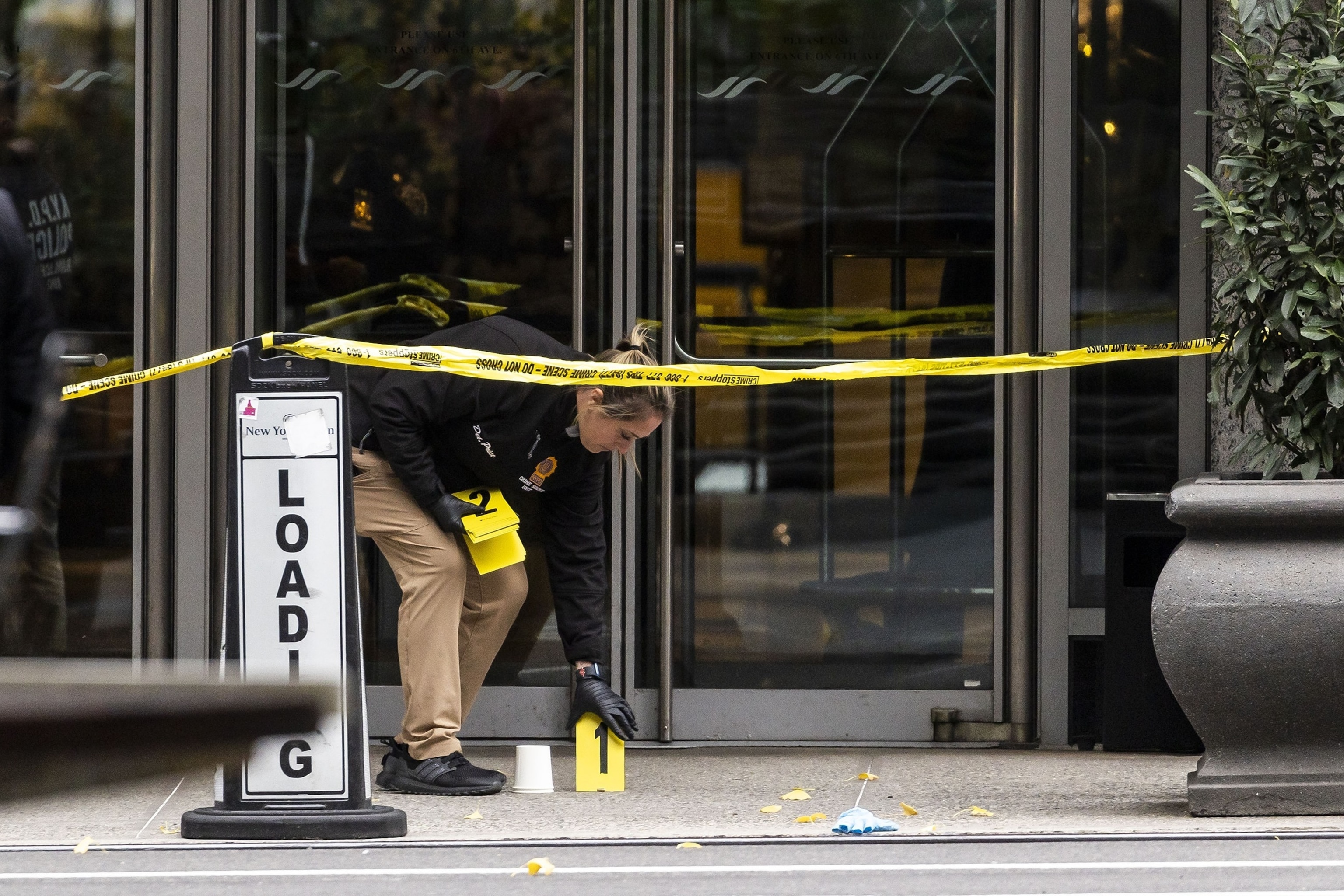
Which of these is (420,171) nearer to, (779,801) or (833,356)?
(833,356)

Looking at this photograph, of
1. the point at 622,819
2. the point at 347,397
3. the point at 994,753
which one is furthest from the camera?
the point at 994,753

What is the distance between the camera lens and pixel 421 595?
244 inches

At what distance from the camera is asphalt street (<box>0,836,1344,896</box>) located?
502cm

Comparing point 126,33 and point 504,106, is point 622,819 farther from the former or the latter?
point 126,33

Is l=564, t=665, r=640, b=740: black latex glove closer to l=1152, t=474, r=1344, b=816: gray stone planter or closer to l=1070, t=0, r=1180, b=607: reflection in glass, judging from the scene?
l=1152, t=474, r=1344, b=816: gray stone planter

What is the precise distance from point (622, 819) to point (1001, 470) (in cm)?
233

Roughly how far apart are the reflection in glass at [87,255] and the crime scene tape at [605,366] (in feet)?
1.33

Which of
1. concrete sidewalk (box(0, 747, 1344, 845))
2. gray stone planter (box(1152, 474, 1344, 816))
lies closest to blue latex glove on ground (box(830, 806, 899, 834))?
concrete sidewalk (box(0, 747, 1344, 845))

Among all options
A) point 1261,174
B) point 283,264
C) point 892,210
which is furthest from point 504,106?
point 1261,174

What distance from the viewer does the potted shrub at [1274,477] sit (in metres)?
5.59

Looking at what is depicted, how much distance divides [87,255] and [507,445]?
243 cm

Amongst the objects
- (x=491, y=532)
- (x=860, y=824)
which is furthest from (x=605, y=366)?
(x=860, y=824)

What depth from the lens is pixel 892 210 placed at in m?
7.56

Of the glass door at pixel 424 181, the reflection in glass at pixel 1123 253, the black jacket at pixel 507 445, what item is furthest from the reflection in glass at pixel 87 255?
the reflection in glass at pixel 1123 253
